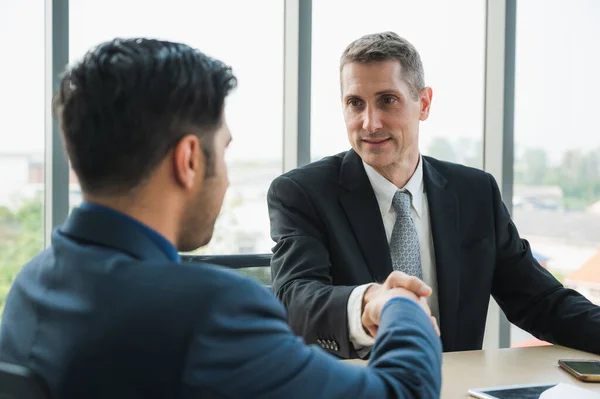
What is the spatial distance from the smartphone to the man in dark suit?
0.98 ft

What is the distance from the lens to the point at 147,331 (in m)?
0.86

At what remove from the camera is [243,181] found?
3.47 metres

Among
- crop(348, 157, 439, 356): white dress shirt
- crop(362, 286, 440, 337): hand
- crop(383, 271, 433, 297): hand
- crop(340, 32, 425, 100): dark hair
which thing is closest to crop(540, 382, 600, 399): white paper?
crop(362, 286, 440, 337): hand

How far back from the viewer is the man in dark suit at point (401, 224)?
2221 mm

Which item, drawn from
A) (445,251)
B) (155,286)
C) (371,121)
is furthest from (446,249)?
(155,286)

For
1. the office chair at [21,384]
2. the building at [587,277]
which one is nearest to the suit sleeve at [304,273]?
the office chair at [21,384]

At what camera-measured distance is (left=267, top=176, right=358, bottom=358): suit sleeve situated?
1834 mm

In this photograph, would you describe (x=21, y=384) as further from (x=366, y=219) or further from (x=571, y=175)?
(x=571, y=175)

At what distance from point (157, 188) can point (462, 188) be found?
5.43 feet

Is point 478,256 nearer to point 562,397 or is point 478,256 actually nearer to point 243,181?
point 562,397

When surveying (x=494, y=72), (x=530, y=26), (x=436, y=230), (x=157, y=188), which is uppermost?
(x=530, y=26)

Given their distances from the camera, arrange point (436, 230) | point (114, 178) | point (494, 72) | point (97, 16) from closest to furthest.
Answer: point (114, 178) < point (436, 230) < point (97, 16) < point (494, 72)

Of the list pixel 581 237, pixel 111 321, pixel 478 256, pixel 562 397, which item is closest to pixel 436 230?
pixel 478 256

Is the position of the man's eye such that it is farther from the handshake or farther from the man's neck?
the handshake
